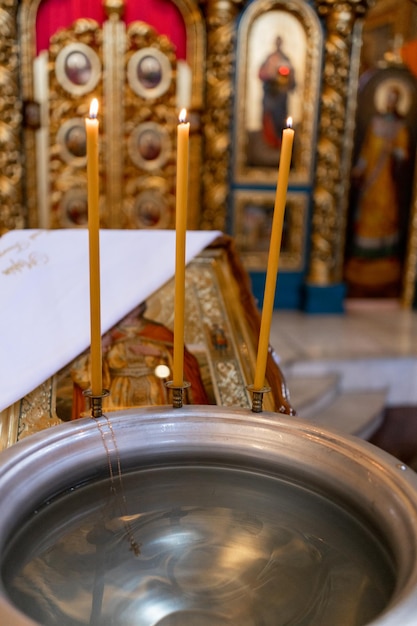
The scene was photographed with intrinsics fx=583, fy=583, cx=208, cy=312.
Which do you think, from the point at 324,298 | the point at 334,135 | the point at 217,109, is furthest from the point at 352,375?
the point at 217,109

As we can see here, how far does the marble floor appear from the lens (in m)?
3.32

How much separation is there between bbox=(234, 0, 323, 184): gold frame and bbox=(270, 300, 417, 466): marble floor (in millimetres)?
1428

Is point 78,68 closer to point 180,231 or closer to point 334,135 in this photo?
point 334,135

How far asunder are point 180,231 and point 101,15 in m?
4.61

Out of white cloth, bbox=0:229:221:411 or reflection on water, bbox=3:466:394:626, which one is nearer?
reflection on water, bbox=3:466:394:626

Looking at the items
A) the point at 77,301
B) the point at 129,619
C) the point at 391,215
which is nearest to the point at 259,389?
the point at 129,619

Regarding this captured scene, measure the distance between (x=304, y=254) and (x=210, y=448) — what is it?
15.5ft

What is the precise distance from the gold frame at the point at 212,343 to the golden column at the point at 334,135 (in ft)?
13.2

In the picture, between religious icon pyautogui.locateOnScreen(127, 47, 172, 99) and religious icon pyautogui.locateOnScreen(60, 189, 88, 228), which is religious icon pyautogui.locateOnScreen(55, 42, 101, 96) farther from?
religious icon pyautogui.locateOnScreen(60, 189, 88, 228)

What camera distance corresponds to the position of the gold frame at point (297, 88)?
186 inches

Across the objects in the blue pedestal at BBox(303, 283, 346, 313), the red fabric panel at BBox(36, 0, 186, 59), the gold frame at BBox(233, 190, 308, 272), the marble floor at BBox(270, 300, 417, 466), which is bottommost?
the marble floor at BBox(270, 300, 417, 466)

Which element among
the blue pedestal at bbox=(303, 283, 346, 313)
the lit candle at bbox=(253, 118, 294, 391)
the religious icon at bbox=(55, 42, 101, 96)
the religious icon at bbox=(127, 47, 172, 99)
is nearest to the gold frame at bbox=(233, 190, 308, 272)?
the blue pedestal at bbox=(303, 283, 346, 313)

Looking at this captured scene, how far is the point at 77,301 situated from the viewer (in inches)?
42.4

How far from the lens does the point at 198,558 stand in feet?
1.70
